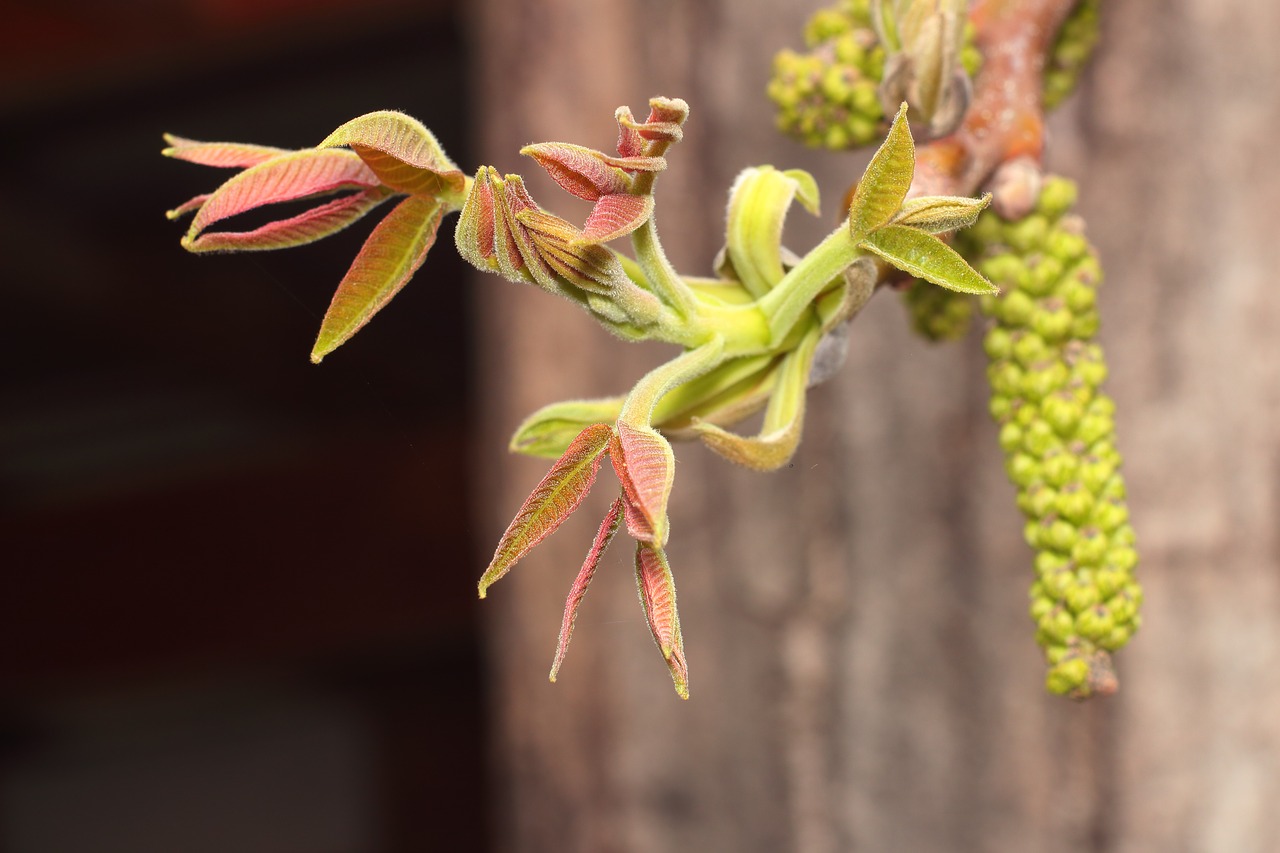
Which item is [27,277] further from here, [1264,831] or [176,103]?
[1264,831]

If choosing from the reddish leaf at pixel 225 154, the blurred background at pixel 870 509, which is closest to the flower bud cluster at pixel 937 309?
the reddish leaf at pixel 225 154

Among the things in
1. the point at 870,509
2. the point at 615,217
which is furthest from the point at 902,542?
the point at 615,217

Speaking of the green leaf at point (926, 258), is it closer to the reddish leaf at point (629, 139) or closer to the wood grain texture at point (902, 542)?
the reddish leaf at point (629, 139)

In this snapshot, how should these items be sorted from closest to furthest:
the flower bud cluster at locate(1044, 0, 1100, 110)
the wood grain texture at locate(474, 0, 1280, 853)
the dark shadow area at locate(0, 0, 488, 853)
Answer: the flower bud cluster at locate(1044, 0, 1100, 110), the wood grain texture at locate(474, 0, 1280, 853), the dark shadow area at locate(0, 0, 488, 853)

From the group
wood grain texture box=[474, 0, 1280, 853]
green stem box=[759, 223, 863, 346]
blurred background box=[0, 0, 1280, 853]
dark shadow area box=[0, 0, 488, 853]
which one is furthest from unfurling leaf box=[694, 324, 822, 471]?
dark shadow area box=[0, 0, 488, 853]

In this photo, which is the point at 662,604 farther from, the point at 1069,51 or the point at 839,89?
the point at 1069,51

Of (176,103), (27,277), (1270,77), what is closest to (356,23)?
(176,103)

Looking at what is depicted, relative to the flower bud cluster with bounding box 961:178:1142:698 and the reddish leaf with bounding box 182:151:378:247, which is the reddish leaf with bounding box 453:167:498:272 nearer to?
the reddish leaf with bounding box 182:151:378:247
